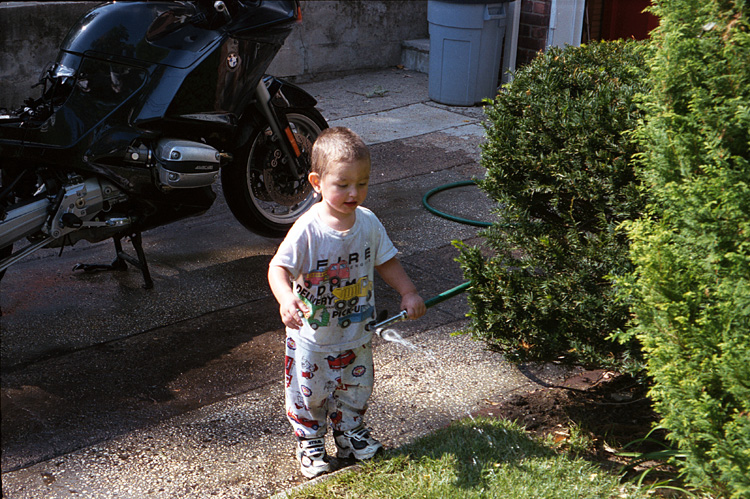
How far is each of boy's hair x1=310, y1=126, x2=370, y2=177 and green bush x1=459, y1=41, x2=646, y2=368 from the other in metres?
0.80

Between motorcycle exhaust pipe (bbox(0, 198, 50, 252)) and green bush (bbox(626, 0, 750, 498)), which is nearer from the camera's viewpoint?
green bush (bbox(626, 0, 750, 498))

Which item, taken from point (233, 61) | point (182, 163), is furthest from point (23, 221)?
point (233, 61)

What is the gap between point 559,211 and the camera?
11.2ft

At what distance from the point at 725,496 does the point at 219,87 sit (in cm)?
A: 353

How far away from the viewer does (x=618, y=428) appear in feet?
11.0

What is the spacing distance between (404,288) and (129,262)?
2517 mm

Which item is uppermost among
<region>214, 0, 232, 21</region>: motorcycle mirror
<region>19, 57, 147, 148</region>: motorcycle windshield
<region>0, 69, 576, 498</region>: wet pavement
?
<region>214, 0, 232, 21</region>: motorcycle mirror

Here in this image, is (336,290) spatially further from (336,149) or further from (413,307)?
(336,149)

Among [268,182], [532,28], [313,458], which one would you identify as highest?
[532,28]

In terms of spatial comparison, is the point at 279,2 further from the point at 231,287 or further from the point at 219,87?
the point at 231,287

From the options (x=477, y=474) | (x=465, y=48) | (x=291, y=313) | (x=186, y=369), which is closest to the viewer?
(x=291, y=313)

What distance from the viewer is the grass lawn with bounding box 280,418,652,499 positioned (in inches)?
111

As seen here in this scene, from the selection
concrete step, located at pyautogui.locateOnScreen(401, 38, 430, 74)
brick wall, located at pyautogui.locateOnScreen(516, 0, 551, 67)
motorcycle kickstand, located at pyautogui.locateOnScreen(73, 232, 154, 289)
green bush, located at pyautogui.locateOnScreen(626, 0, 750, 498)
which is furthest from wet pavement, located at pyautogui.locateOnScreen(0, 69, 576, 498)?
concrete step, located at pyautogui.locateOnScreen(401, 38, 430, 74)

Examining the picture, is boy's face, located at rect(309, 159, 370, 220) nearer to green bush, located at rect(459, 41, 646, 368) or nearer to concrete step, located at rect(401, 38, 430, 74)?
green bush, located at rect(459, 41, 646, 368)
